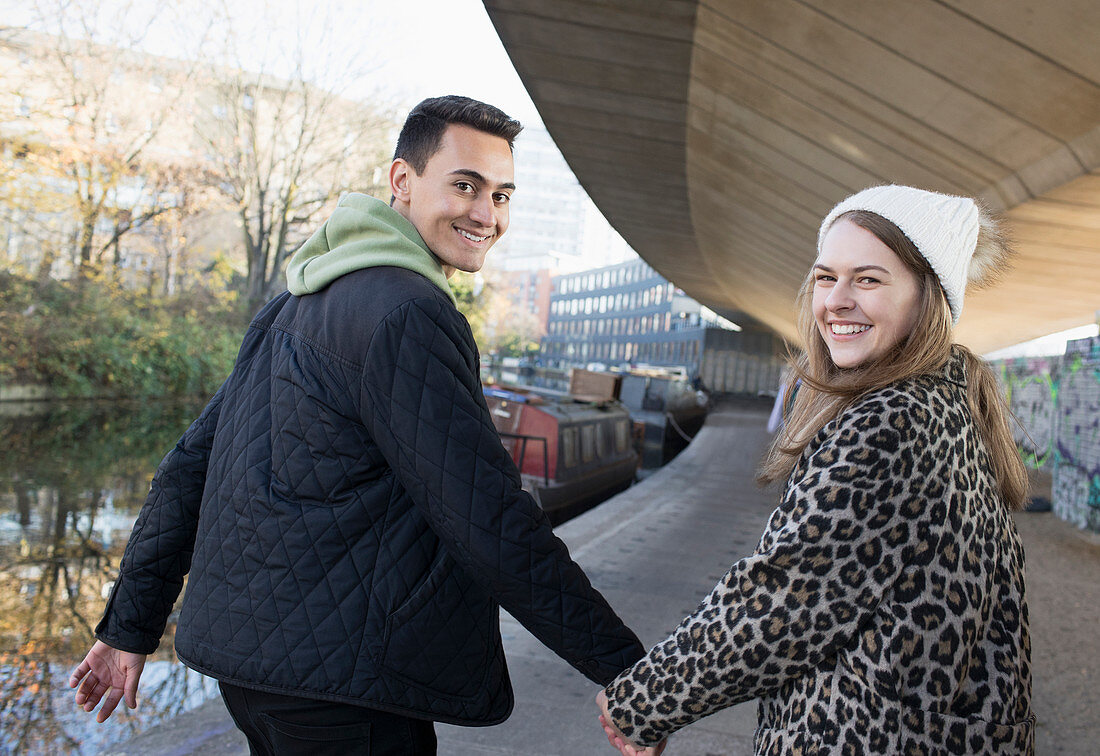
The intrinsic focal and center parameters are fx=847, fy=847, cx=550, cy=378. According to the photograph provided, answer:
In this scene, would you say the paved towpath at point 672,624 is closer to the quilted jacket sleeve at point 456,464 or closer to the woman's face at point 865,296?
the quilted jacket sleeve at point 456,464

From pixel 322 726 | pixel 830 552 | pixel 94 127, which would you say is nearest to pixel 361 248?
pixel 322 726

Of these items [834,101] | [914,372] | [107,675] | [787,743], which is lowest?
[107,675]

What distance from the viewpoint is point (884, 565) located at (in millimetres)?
1484

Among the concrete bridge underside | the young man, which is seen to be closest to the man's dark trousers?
the young man

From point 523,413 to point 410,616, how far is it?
13807mm

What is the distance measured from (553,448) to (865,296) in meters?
13.6

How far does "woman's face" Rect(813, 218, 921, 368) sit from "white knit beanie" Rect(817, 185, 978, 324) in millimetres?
51

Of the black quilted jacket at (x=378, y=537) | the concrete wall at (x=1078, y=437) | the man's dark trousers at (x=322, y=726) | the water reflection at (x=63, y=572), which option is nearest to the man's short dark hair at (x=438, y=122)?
the black quilted jacket at (x=378, y=537)

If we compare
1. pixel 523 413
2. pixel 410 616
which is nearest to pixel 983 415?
pixel 410 616

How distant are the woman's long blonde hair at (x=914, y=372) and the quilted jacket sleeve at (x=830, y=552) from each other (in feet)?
0.32

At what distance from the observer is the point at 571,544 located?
8234 mm

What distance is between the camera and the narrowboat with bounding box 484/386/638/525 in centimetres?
1503

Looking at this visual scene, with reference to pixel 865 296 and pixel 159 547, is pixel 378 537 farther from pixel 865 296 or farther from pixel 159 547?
pixel 865 296

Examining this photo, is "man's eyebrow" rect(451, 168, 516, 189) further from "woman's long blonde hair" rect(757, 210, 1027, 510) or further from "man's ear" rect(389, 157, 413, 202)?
"woman's long blonde hair" rect(757, 210, 1027, 510)
